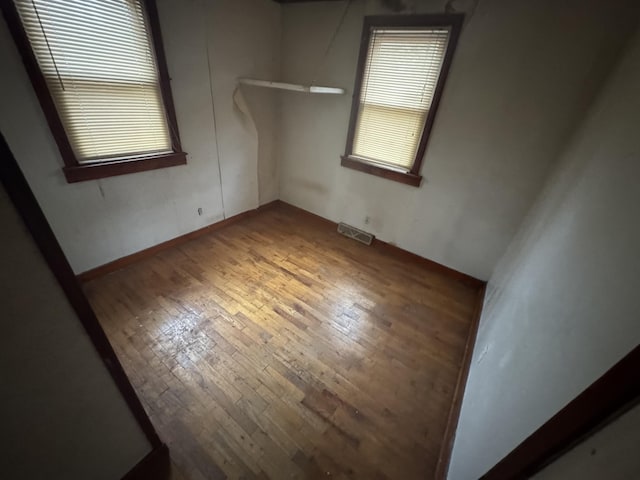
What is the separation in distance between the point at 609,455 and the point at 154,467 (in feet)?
5.24

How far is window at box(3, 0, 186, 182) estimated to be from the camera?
1523 millimetres

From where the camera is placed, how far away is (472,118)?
81.3 inches

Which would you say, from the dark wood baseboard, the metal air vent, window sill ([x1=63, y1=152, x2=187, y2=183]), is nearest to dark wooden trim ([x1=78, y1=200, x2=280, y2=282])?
the dark wood baseboard

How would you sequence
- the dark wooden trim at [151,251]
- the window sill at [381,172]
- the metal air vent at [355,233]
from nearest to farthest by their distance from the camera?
the dark wooden trim at [151,251], the window sill at [381,172], the metal air vent at [355,233]

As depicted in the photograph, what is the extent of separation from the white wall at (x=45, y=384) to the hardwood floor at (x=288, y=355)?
478 mm

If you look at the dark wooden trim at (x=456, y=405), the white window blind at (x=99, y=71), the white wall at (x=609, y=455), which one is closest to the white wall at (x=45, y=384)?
the white wall at (x=609, y=455)

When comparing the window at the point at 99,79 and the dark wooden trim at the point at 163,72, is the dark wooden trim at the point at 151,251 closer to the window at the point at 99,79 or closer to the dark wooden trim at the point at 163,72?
the window at the point at 99,79

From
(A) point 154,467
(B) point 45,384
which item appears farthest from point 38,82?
(A) point 154,467

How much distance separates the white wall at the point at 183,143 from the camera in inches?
64.9

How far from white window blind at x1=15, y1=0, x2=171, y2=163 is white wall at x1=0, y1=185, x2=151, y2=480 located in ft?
5.77

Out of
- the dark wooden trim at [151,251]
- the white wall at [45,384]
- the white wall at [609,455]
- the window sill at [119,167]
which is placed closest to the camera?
the white wall at [609,455]

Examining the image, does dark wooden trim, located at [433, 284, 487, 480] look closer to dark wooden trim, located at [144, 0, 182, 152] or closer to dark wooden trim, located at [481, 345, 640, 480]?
dark wooden trim, located at [481, 345, 640, 480]

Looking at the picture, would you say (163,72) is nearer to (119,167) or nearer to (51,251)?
(119,167)

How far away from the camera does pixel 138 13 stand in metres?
1.84
